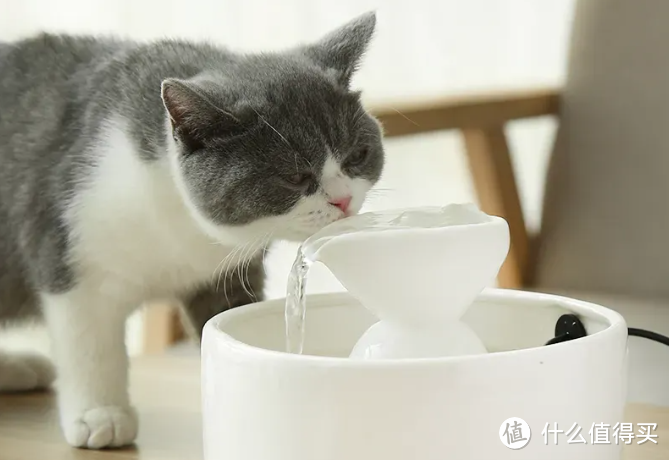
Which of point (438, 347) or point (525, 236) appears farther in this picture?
point (525, 236)

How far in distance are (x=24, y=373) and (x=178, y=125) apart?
42 cm

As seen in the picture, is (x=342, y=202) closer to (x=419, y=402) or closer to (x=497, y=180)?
(x=419, y=402)

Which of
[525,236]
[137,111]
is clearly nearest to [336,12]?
[525,236]

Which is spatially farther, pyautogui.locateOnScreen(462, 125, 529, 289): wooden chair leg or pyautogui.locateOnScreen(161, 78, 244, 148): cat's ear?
pyautogui.locateOnScreen(462, 125, 529, 289): wooden chair leg

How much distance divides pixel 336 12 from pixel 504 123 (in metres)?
0.37

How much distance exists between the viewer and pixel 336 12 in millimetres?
1436

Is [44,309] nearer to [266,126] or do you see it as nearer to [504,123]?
[266,126]

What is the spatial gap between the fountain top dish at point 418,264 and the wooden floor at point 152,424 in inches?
10.6

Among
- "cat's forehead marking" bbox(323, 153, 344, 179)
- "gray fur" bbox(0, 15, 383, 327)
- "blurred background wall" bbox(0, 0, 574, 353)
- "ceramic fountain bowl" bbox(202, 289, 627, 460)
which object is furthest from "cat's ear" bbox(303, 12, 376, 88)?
"blurred background wall" bbox(0, 0, 574, 353)

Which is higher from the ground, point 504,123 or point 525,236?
point 504,123

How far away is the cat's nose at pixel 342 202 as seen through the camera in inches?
27.3

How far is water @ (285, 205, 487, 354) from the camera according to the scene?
50cm
